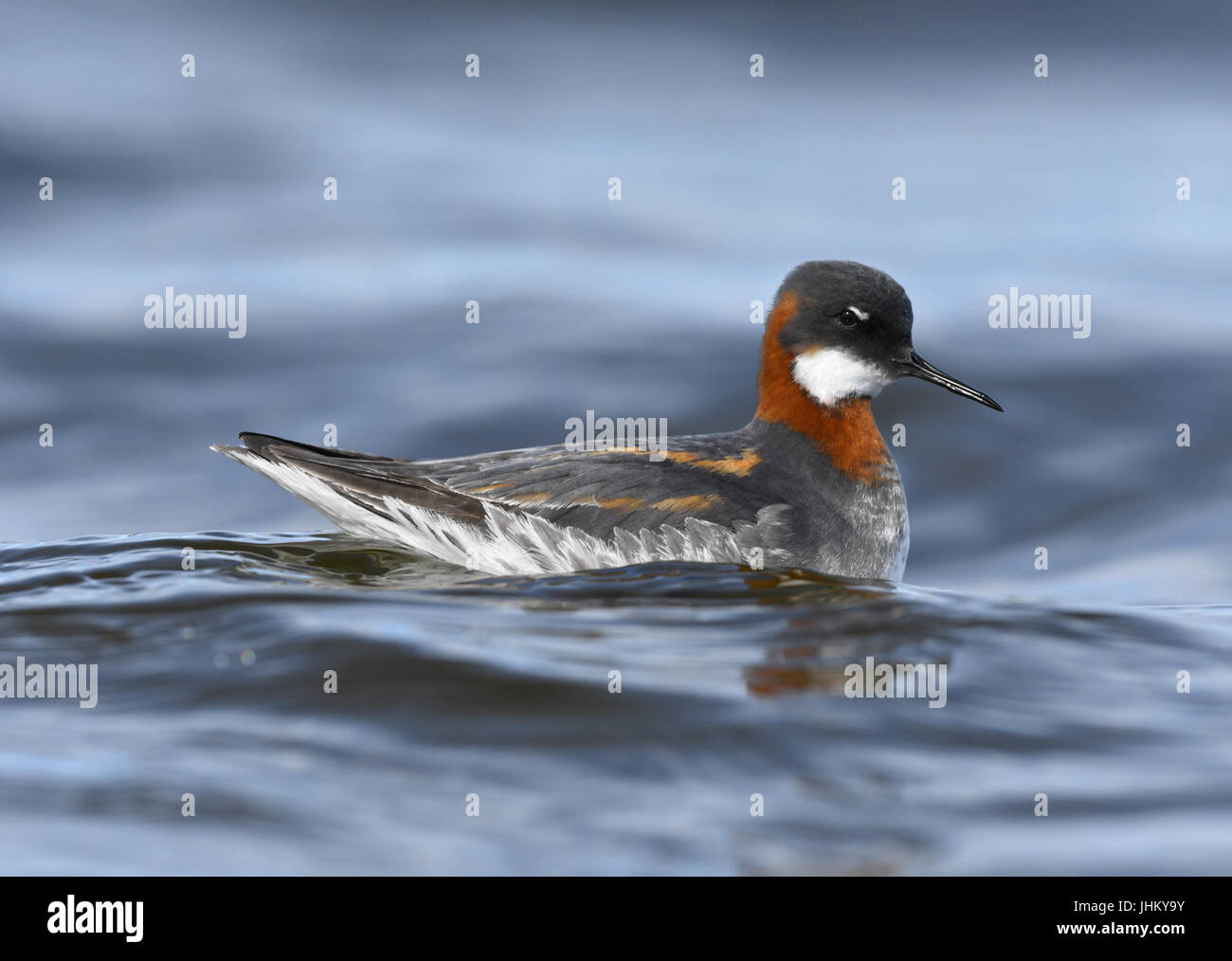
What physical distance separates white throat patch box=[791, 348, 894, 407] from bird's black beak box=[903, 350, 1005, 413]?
177mm

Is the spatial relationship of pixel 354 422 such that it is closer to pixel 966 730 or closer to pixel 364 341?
pixel 364 341

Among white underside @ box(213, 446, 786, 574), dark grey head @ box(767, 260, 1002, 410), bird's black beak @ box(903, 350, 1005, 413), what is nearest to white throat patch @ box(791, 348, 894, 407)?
dark grey head @ box(767, 260, 1002, 410)

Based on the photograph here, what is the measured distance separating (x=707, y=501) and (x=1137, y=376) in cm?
602

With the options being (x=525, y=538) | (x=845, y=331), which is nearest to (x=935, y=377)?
(x=845, y=331)

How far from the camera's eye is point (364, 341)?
1227 centimetres

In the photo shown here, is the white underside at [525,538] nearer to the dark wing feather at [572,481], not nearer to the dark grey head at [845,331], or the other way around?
the dark wing feather at [572,481]

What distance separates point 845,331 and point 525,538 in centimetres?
205

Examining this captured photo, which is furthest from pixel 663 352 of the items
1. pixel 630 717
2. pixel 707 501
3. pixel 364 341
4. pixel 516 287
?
pixel 630 717

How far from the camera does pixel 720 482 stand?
730 centimetres

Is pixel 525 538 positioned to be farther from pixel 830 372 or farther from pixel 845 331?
pixel 845 331

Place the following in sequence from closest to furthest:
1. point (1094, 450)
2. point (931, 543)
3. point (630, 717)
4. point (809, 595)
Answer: point (630, 717) → point (809, 595) → point (931, 543) → point (1094, 450)

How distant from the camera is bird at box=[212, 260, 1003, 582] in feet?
23.5

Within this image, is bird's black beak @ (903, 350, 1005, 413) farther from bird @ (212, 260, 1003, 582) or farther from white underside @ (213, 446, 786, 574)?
white underside @ (213, 446, 786, 574)

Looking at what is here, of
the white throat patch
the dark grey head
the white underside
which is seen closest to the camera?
the white underside
